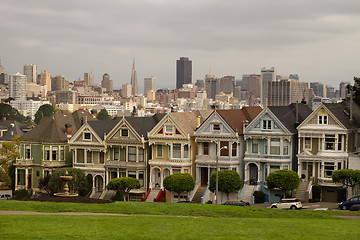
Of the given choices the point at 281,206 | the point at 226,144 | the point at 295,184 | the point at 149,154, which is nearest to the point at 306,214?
the point at 281,206

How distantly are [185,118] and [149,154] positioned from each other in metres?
5.10

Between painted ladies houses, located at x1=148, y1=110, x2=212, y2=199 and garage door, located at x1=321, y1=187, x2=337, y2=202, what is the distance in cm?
1262

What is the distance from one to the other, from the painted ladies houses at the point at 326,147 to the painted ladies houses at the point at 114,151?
15749mm

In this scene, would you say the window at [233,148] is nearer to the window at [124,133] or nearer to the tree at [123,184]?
the tree at [123,184]

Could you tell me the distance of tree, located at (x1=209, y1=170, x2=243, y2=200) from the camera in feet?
198

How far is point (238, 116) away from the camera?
6719cm

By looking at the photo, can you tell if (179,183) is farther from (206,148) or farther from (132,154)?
(132,154)

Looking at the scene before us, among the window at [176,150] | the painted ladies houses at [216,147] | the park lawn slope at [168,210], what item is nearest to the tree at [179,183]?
the painted ladies houses at [216,147]

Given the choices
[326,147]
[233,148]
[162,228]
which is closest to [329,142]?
[326,147]

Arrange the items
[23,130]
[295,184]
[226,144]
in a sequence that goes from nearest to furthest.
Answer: [295,184] → [226,144] → [23,130]

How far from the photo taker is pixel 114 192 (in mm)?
67625

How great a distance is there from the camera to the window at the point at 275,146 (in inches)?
2458

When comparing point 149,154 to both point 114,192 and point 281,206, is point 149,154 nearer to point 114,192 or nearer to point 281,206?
point 114,192

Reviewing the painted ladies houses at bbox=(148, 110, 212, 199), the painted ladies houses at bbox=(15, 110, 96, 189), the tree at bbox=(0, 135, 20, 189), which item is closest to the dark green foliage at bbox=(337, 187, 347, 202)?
the painted ladies houses at bbox=(148, 110, 212, 199)
